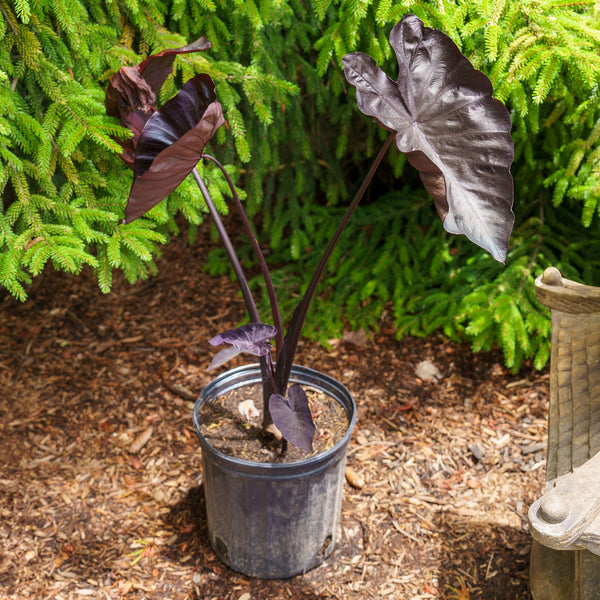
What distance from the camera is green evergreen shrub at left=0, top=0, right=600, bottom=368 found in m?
1.87

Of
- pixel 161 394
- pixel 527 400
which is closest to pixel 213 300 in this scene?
pixel 161 394

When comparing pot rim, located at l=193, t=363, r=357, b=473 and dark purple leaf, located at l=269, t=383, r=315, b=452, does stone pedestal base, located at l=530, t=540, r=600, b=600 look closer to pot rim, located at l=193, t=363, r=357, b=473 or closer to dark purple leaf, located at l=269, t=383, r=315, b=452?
pot rim, located at l=193, t=363, r=357, b=473

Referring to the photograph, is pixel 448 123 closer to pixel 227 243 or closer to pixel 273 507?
pixel 227 243

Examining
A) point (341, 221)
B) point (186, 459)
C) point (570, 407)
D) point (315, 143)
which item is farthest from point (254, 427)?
point (315, 143)

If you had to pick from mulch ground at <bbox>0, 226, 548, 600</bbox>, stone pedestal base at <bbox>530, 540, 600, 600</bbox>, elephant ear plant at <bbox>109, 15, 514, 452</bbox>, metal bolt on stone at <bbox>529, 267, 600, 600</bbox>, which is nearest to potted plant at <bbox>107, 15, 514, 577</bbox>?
elephant ear plant at <bbox>109, 15, 514, 452</bbox>

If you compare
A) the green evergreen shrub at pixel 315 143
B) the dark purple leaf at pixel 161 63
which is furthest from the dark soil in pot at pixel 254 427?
the dark purple leaf at pixel 161 63

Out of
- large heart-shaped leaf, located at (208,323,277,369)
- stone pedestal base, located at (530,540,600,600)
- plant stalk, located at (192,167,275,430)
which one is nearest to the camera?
large heart-shaped leaf, located at (208,323,277,369)

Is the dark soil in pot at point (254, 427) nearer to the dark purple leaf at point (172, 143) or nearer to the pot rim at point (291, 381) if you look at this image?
the pot rim at point (291, 381)

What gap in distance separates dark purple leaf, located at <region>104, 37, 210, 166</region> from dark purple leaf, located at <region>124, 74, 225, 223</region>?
1.05 ft

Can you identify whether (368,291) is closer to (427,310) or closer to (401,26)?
(427,310)

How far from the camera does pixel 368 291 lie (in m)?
2.95

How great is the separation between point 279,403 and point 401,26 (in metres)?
1.04

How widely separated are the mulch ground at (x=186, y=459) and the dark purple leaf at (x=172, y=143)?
1.30 metres

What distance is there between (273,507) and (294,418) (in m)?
0.34
